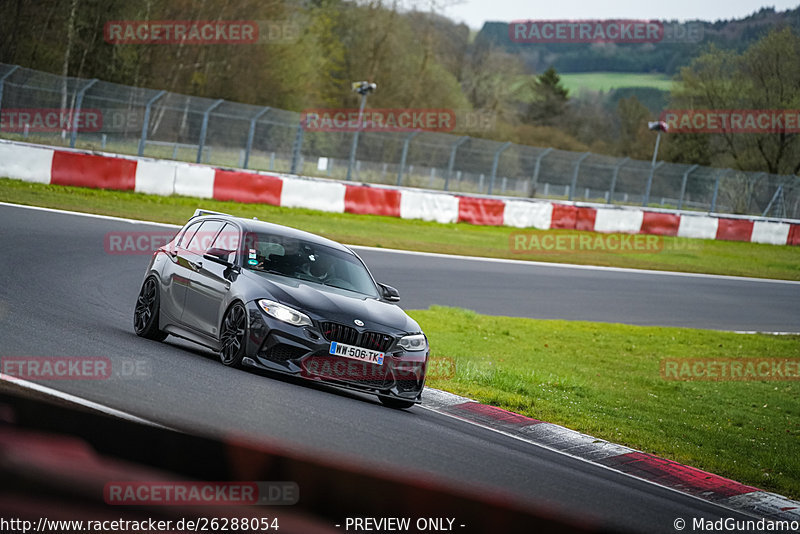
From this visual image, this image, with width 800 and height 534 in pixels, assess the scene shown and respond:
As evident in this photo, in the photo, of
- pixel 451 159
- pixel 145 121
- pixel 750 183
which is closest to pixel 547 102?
pixel 750 183

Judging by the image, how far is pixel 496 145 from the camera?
38.9 metres

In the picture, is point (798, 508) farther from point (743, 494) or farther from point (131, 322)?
point (131, 322)

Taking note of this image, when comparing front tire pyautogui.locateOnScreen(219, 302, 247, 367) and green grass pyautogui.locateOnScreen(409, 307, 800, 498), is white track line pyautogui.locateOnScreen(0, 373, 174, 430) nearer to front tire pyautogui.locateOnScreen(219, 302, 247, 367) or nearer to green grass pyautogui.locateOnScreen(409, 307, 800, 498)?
front tire pyautogui.locateOnScreen(219, 302, 247, 367)

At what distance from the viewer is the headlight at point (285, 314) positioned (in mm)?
8461

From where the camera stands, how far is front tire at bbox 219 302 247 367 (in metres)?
8.66

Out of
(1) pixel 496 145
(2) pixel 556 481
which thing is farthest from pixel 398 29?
(2) pixel 556 481

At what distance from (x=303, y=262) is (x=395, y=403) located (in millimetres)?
1622

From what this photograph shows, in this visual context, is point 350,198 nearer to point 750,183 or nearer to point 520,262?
point 520,262

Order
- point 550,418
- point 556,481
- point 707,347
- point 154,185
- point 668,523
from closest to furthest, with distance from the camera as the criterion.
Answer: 1. point 668,523
2. point 556,481
3. point 550,418
4. point 707,347
5. point 154,185

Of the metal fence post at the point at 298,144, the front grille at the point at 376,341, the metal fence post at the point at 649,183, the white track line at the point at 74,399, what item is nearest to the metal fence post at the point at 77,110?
the metal fence post at the point at 298,144

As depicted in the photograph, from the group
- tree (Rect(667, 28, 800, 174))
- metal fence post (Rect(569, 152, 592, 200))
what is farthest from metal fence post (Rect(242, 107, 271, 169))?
tree (Rect(667, 28, 800, 174))

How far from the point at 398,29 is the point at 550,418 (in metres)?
60.7

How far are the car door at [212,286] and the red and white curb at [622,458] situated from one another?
223 cm

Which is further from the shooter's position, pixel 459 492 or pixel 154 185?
pixel 154 185
